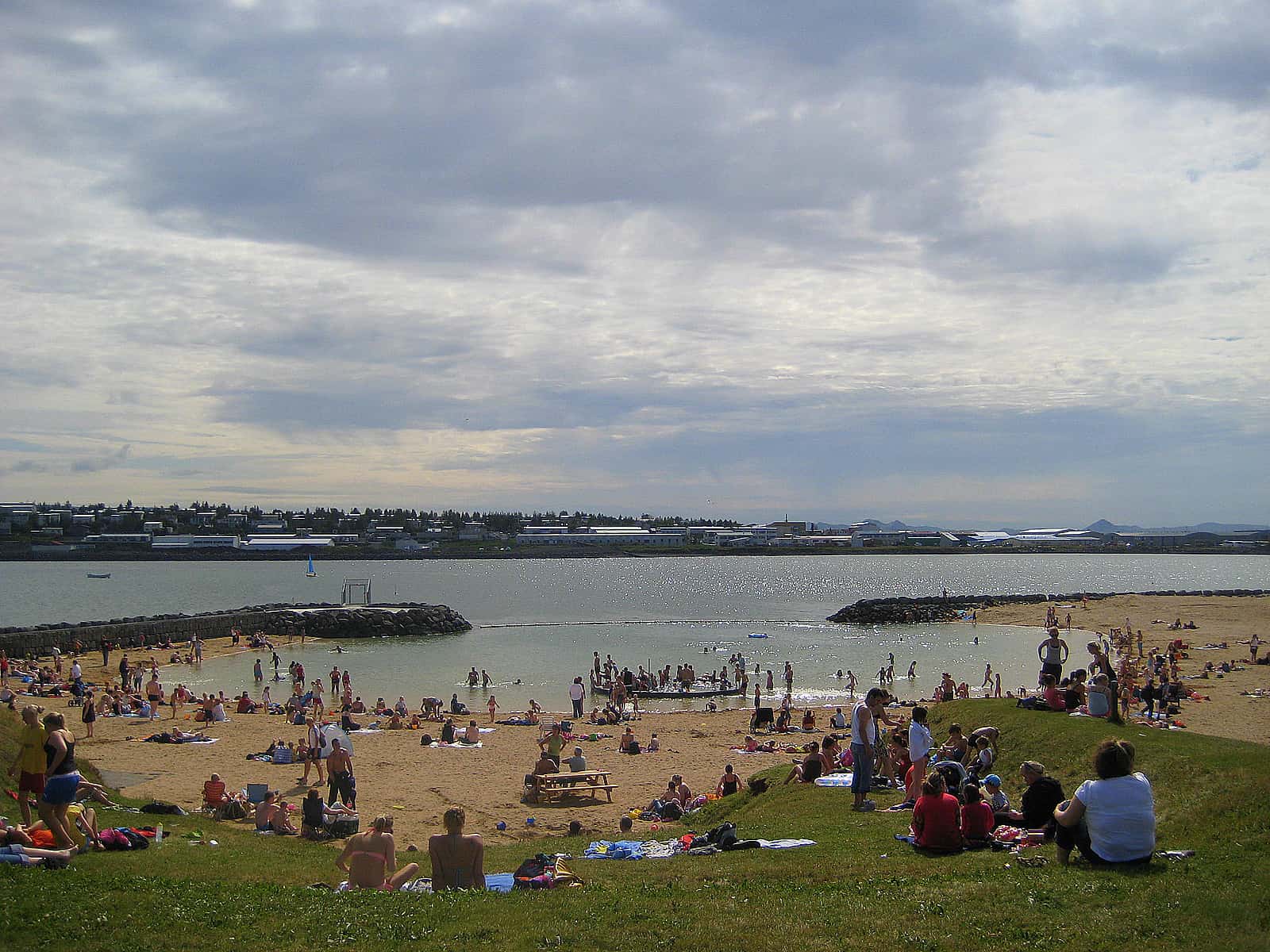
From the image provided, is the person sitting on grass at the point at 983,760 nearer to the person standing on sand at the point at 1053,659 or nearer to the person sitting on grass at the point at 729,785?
the person sitting on grass at the point at 729,785

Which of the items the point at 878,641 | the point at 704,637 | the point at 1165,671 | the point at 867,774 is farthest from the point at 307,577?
the point at 867,774

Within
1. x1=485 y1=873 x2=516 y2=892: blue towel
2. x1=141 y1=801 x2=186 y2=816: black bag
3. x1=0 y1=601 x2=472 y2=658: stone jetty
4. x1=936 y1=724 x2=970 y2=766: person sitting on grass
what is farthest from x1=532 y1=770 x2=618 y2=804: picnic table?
x1=0 y1=601 x2=472 y2=658: stone jetty

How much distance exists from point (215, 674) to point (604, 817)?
97.9 ft

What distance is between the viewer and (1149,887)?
6.54 metres

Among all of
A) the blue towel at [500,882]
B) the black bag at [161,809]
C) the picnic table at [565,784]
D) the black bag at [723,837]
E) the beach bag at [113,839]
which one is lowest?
the picnic table at [565,784]

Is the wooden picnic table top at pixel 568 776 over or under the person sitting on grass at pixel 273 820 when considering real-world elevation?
under

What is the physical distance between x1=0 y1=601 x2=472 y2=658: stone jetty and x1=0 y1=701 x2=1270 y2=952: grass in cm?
4449

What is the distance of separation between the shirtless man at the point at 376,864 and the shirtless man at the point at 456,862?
0.48 feet

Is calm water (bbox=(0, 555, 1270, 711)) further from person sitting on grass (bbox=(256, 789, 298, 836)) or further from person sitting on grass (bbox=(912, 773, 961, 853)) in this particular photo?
person sitting on grass (bbox=(912, 773, 961, 853))

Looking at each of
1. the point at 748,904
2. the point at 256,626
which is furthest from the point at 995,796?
the point at 256,626

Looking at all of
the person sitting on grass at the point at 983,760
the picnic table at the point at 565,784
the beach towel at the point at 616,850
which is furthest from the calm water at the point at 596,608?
the beach towel at the point at 616,850

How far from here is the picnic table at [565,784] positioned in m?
16.7

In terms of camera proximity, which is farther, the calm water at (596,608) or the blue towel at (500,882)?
the calm water at (596,608)

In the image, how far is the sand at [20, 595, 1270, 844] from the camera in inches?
624
